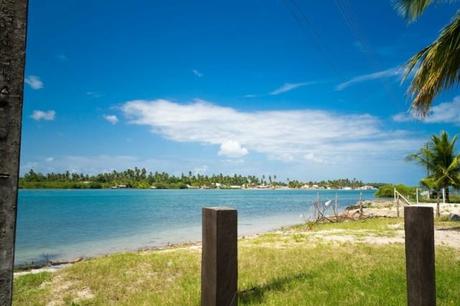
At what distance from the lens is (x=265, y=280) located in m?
6.34

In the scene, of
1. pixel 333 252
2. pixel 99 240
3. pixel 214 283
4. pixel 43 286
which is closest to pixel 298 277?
pixel 333 252

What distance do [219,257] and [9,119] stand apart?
4.64 ft

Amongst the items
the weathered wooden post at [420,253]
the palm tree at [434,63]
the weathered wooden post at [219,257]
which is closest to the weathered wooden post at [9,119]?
the weathered wooden post at [219,257]

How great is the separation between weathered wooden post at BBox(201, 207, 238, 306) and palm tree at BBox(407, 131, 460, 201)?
25.0 metres

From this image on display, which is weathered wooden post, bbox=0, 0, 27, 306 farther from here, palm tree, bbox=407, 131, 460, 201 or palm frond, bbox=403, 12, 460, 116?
palm tree, bbox=407, 131, 460, 201

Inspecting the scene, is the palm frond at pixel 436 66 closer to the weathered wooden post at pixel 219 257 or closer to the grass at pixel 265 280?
the grass at pixel 265 280

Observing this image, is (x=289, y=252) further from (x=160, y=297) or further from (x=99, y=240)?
(x=99, y=240)

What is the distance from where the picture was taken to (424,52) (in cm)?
1050

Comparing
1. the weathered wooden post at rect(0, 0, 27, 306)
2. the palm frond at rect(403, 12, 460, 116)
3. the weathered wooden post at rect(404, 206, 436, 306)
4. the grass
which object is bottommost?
the grass

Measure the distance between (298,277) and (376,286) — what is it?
1323mm

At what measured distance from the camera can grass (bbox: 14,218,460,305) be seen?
5062mm

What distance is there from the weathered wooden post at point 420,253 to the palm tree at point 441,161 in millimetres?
23683

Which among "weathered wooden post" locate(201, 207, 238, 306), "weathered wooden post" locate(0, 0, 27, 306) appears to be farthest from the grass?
"weathered wooden post" locate(0, 0, 27, 306)

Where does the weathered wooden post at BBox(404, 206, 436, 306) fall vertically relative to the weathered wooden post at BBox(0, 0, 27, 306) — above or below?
below
